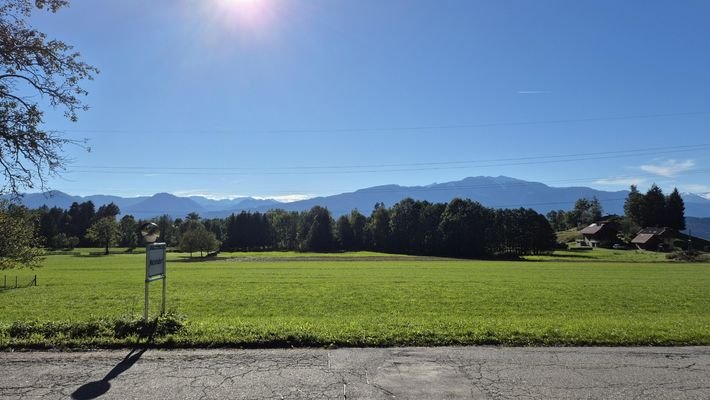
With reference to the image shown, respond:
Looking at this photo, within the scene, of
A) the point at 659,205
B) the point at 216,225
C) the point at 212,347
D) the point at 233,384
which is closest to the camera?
the point at 233,384

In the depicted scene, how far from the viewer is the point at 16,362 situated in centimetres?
752

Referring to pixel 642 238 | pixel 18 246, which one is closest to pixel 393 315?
pixel 18 246

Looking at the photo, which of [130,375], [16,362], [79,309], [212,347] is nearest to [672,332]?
[212,347]

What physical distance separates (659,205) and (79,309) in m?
161

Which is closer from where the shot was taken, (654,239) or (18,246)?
(18,246)

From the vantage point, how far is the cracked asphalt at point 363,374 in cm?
622

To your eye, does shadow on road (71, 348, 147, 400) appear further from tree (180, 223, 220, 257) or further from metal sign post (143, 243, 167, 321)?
tree (180, 223, 220, 257)

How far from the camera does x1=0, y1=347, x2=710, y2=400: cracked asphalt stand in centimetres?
622

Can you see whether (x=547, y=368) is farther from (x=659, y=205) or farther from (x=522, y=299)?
(x=659, y=205)

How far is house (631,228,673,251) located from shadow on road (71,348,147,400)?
5342 inches

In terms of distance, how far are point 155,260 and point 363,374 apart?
6598 mm

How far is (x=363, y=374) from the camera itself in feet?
23.0

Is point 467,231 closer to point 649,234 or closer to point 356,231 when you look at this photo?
point 356,231

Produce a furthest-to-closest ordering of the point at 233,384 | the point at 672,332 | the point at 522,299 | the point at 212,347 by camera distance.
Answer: the point at 522,299 < the point at 672,332 < the point at 212,347 < the point at 233,384
